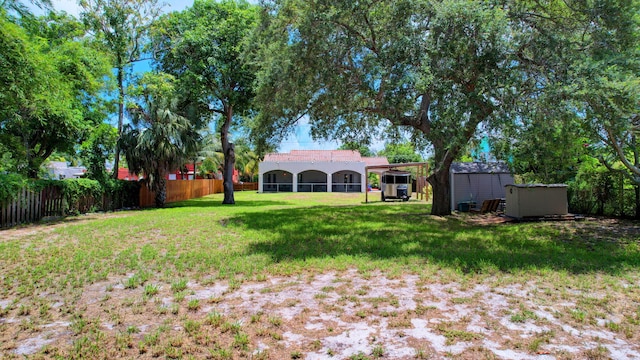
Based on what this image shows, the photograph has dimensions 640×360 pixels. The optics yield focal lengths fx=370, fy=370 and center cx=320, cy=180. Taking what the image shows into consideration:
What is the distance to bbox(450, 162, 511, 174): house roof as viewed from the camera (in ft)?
52.5

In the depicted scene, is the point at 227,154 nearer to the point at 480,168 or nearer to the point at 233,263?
the point at 480,168

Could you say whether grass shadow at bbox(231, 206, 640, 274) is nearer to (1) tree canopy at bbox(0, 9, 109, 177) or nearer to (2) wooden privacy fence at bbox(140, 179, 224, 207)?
(1) tree canopy at bbox(0, 9, 109, 177)

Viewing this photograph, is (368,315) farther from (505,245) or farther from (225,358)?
(505,245)

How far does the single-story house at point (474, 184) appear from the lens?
634 inches

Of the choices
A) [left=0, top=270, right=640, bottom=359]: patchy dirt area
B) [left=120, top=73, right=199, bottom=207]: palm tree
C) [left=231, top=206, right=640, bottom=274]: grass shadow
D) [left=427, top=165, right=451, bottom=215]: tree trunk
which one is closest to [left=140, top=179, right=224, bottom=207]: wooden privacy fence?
[left=120, top=73, right=199, bottom=207]: palm tree

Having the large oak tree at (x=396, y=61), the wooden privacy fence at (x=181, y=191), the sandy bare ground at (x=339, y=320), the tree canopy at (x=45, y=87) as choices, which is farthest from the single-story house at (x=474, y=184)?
the wooden privacy fence at (x=181, y=191)

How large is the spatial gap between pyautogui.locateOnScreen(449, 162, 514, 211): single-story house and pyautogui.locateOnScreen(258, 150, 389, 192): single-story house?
22888mm

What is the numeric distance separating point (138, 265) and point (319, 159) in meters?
34.8

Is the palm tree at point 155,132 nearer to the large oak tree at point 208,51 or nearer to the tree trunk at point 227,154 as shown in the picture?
the large oak tree at point 208,51

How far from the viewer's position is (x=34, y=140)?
49.5 ft

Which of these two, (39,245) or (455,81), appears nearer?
(39,245)

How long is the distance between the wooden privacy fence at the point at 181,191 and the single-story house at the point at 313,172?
6.22 metres

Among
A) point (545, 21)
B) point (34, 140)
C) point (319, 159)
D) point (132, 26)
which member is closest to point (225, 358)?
point (545, 21)

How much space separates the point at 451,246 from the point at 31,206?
1330 centimetres
